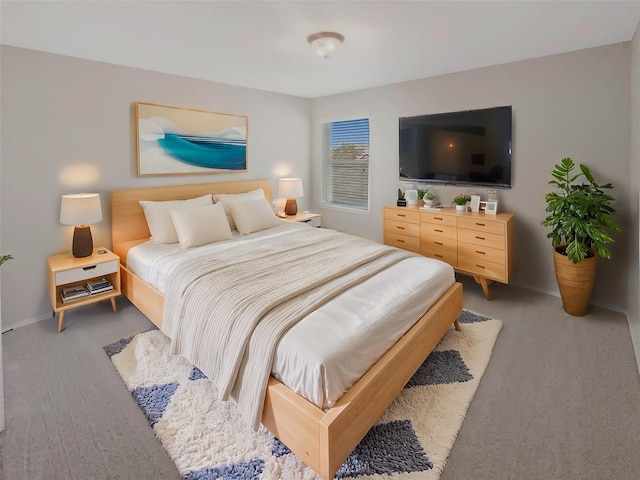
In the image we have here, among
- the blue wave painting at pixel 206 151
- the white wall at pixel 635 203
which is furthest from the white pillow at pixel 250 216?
the white wall at pixel 635 203

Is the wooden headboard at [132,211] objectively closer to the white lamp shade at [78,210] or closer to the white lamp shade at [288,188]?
the white lamp shade at [78,210]

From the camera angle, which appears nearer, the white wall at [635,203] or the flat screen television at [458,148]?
the white wall at [635,203]

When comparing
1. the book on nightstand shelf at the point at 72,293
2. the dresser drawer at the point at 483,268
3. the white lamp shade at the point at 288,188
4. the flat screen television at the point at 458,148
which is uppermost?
the flat screen television at the point at 458,148

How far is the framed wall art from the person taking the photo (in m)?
3.61

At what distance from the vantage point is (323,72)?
3738 mm

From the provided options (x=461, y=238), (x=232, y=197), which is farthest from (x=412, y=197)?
(x=232, y=197)

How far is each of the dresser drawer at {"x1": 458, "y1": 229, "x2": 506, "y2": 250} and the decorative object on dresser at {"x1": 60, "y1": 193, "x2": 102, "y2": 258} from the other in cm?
343

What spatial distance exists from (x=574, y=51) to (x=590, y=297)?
2173mm

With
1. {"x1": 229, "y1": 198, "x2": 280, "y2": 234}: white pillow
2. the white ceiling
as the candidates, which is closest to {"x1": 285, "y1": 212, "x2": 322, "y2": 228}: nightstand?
{"x1": 229, "y1": 198, "x2": 280, "y2": 234}: white pillow

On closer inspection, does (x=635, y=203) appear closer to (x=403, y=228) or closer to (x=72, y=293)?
(x=403, y=228)

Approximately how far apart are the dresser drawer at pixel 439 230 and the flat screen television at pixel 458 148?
585mm

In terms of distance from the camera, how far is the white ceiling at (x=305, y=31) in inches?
86.7

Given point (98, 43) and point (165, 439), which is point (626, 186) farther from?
point (98, 43)

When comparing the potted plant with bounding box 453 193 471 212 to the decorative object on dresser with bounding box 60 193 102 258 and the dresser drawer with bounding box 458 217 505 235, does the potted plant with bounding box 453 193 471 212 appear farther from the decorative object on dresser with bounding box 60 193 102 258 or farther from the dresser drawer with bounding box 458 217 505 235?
the decorative object on dresser with bounding box 60 193 102 258
